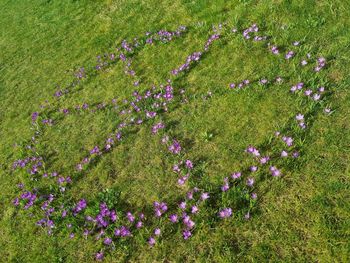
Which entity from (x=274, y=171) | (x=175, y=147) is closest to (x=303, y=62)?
(x=274, y=171)

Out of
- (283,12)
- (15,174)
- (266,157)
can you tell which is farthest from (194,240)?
(283,12)

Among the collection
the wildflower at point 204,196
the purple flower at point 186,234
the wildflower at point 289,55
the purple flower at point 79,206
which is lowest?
the purple flower at point 186,234

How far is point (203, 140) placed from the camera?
675cm

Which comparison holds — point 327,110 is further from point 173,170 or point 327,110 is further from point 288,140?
point 173,170

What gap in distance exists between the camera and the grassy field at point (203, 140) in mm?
5242

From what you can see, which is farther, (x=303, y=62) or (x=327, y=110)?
(x=303, y=62)

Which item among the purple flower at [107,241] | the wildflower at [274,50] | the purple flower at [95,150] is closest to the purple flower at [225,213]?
the purple flower at [107,241]

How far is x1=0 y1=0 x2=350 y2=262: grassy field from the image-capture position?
5242mm

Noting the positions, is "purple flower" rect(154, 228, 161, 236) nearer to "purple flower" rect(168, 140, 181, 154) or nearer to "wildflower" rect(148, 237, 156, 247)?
"wildflower" rect(148, 237, 156, 247)

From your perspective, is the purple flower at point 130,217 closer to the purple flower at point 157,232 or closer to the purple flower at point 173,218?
the purple flower at point 157,232

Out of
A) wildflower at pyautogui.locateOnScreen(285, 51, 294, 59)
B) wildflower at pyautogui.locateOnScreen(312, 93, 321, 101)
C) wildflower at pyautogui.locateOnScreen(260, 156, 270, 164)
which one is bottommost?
wildflower at pyautogui.locateOnScreen(260, 156, 270, 164)

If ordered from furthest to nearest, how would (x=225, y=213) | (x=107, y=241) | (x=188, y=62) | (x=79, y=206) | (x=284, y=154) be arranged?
(x=188, y=62) → (x=79, y=206) → (x=284, y=154) → (x=107, y=241) → (x=225, y=213)

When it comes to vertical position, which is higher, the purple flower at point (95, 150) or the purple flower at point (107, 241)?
the purple flower at point (95, 150)

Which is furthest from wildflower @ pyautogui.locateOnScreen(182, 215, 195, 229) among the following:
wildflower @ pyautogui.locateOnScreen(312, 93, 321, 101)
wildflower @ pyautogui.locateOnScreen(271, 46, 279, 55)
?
wildflower @ pyautogui.locateOnScreen(271, 46, 279, 55)
